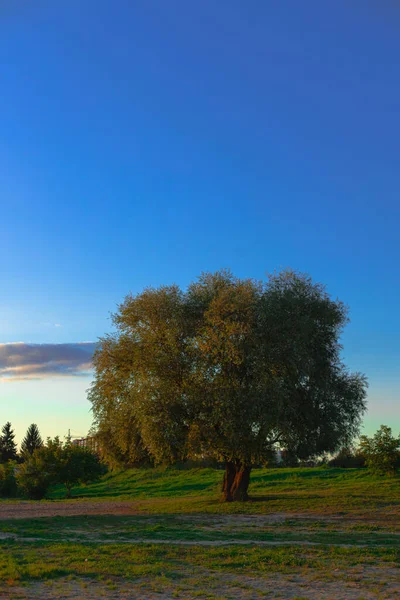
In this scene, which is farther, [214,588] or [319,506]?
[319,506]

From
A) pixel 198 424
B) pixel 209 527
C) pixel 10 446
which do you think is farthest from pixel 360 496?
pixel 10 446

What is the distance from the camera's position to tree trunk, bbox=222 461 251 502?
3075cm

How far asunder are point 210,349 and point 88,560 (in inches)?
572

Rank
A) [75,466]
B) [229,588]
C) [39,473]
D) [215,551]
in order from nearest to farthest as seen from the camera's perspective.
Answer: [229,588] < [215,551] < [39,473] < [75,466]

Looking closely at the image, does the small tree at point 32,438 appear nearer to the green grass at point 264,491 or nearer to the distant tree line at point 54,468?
the green grass at point 264,491

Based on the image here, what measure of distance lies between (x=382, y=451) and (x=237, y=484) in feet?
46.2

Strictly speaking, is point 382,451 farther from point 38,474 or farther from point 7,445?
point 7,445

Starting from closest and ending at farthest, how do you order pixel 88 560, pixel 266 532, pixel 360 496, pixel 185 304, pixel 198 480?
pixel 88 560 < pixel 266 532 < pixel 185 304 < pixel 360 496 < pixel 198 480

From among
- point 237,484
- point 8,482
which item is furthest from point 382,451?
point 8,482

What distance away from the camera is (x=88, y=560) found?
13969 millimetres

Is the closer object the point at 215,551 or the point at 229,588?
the point at 229,588

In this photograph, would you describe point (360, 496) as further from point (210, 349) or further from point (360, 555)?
point (360, 555)

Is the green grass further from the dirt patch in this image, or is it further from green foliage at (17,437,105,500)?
the dirt patch

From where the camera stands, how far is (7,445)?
127750mm
